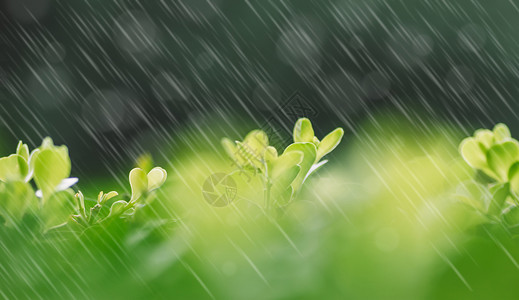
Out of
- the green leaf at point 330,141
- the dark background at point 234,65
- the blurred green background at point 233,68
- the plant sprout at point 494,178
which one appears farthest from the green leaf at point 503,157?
the dark background at point 234,65

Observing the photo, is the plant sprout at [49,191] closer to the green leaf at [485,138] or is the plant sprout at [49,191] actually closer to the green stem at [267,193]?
the green stem at [267,193]

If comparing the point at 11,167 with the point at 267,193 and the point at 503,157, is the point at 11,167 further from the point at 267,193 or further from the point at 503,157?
the point at 503,157

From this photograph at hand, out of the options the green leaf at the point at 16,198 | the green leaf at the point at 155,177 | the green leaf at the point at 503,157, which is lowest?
the green leaf at the point at 503,157

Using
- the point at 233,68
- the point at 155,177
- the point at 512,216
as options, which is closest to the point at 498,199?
the point at 512,216

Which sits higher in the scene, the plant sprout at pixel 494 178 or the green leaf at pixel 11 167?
the green leaf at pixel 11 167

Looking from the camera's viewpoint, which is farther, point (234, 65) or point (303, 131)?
point (234, 65)

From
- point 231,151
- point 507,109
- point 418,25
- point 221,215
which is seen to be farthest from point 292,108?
point 507,109

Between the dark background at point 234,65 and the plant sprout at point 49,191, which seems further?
the dark background at point 234,65

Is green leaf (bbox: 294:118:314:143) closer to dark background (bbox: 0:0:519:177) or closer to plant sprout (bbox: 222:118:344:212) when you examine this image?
plant sprout (bbox: 222:118:344:212)
